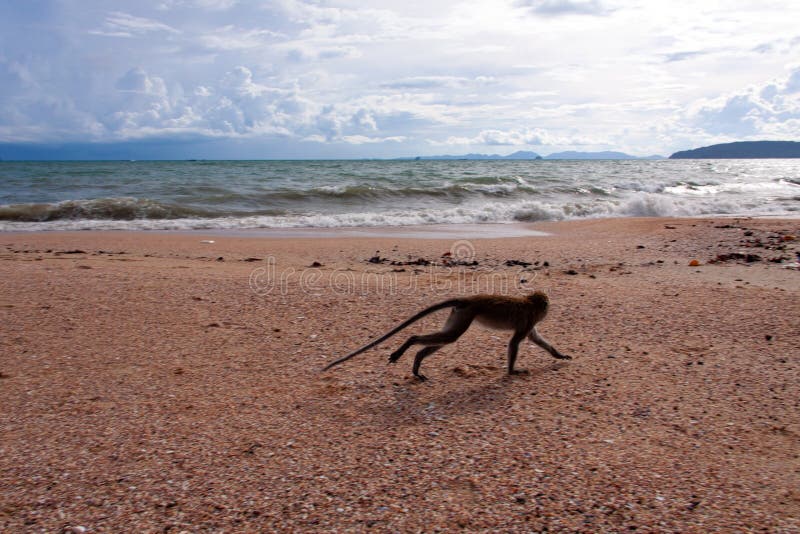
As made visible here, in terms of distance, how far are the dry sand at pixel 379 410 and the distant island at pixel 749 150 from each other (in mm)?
152100

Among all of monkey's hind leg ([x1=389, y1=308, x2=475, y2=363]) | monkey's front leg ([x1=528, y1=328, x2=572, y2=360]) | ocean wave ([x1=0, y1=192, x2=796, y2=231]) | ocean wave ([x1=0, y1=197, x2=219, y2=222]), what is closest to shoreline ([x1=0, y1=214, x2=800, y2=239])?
ocean wave ([x1=0, y1=192, x2=796, y2=231])

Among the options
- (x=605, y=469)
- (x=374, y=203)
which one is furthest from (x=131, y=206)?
(x=605, y=469)

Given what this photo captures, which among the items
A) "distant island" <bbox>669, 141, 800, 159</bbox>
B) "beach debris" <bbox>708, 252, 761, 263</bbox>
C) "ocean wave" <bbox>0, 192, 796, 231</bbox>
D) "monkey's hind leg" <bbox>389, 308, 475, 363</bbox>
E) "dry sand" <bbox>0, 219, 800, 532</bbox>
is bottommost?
"dry sand" <bbox>0, 219, 800, 532</bbox>

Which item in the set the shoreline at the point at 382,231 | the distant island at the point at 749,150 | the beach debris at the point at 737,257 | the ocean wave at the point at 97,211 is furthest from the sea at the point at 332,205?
the distant island at the point at 749,150

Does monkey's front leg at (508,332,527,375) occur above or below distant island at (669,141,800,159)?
below

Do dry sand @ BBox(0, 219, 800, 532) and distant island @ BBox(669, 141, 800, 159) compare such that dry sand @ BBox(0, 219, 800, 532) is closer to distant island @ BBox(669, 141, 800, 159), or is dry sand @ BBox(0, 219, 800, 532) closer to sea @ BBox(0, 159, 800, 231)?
sea @ BBox(0, 159, 800, 231)

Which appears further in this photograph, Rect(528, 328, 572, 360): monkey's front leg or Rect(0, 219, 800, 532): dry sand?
Rect(528, 328, 572, 360): monkey's front leg

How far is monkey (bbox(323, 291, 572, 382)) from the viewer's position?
4449 mm

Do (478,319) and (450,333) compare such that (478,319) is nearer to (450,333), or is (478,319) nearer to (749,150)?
(450,333)

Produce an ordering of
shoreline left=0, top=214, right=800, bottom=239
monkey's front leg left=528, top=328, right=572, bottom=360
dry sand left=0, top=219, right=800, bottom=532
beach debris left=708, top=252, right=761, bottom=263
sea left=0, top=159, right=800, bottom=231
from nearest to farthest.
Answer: dry sand left=0, top=219, right=800, bottom=532 → monkey's front leg left=528, top=328, right=572, bottom=360 → beach debris left=708, top=252, right=761, bottom=263 → shoreline left=0, top=214, right=800, bottom=239 → sea left=0, top=159, right=800, bottom=231

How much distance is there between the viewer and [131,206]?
18.8 m

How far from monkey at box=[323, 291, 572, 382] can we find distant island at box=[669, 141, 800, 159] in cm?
15333

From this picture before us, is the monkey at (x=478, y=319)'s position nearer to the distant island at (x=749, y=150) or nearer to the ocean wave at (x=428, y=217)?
the ocean wave at (x=428, y=217)

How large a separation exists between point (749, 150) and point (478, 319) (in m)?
159
